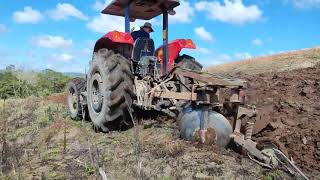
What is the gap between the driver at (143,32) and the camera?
26.3 ft

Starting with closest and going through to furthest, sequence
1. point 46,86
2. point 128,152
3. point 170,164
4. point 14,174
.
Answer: point 14,174
point 170,164
point 128,152
point 46,86

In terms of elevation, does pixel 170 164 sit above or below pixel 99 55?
below

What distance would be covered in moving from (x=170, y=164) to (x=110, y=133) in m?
2.55

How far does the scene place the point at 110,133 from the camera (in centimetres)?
723

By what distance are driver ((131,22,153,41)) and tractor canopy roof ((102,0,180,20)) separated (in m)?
0.27

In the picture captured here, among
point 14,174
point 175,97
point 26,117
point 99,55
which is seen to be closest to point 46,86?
point 26,117

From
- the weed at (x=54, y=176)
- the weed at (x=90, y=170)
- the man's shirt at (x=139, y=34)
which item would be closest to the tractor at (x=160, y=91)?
the man's shirt at (x=139, y=34)

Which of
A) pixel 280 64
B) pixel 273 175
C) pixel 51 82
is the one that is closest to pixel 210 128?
pixel 273 175

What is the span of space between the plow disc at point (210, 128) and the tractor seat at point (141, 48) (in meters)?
2.48

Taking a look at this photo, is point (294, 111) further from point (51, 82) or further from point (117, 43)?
point (51, 82)

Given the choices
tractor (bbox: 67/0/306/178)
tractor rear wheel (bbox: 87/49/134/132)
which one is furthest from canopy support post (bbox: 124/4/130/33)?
tractor rear wheel (bbox: 87/49/134/132)

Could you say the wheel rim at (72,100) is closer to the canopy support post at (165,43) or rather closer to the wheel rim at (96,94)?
the wheel rim at (96,94)

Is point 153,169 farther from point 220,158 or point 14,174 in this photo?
point 14,174

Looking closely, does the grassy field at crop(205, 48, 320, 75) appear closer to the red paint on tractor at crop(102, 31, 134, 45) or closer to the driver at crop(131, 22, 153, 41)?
the driver at crop(131, 22, 153, 41)
